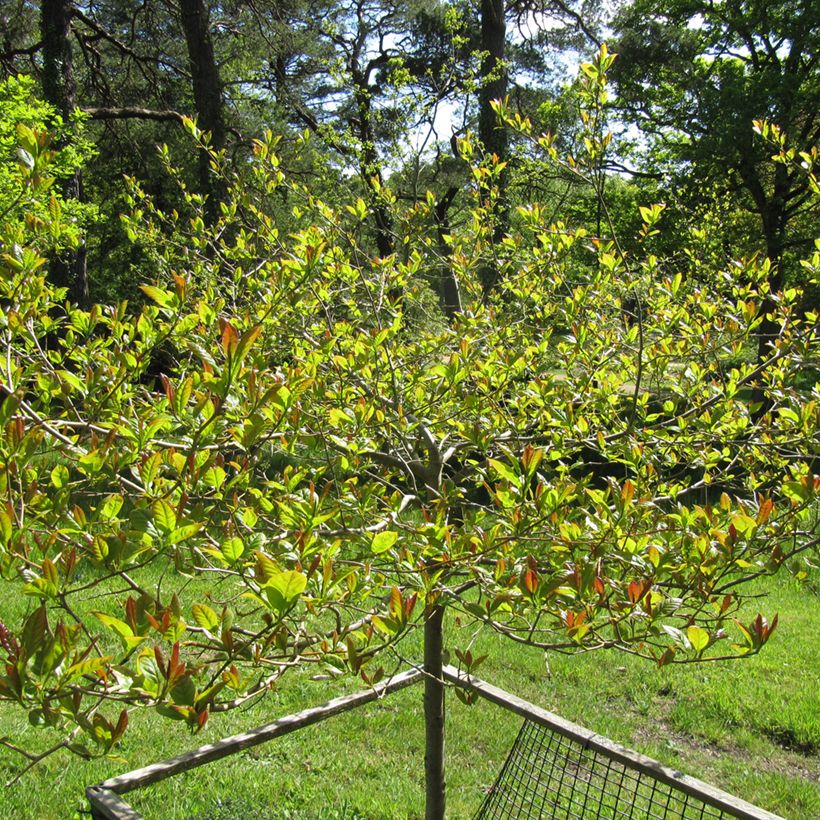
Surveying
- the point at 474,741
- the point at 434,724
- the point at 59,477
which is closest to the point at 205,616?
the point at 59,477

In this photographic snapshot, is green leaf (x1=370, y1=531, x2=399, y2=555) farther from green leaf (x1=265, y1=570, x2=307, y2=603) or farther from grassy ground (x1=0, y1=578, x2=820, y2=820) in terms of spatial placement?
grassy ground (x1=0, y1=578, x2=820, y2=820)

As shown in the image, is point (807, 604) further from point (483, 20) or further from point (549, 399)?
point (483, 20)

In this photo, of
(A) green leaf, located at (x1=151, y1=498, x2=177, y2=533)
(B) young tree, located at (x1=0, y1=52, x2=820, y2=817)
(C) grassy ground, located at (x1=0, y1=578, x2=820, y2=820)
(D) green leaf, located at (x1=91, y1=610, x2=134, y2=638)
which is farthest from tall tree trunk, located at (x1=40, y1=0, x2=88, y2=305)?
(D) green leaf, located at (x1=91, y1=610, x2=134, y2=638)

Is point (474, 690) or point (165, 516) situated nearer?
point (165, 516)

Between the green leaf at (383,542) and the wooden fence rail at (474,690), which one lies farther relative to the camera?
the wooden fence rail at (474,690)

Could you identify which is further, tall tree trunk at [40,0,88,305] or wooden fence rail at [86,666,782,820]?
tall tree trunk at [40,0,88,305]

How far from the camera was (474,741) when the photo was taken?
3.81 metres

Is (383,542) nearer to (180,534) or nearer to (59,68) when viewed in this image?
(180,534)

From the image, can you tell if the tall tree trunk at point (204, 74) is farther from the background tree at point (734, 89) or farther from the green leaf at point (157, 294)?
the green leaf at point (157, 294)

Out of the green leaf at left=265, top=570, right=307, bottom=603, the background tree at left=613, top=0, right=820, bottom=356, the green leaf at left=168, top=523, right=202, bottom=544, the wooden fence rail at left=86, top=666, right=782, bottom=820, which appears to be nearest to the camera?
the green leaf at left=265, top=570, right=307, bottom=603

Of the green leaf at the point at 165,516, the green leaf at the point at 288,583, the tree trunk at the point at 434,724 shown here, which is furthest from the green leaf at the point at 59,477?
the tree trunk at the point at 434,724

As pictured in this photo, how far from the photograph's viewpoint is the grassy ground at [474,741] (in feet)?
10.4

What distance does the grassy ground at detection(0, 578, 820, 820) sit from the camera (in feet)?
10.4

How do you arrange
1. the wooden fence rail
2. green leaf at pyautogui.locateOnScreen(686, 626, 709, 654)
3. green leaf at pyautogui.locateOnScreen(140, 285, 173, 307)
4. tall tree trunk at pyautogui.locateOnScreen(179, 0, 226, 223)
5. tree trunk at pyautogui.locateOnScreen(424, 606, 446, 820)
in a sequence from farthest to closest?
tall tree trunk at pyautogui.locateOnScreen(179, 0, 226, 223) < tree trunk at pyautogui.locateOnScreen(424, 606, 446, 820) < the wooden fence rail < green leaf at pyautogui.locateOnScreen(140, 285, 173, 307) < green leaf at pyautogui.locateOnScreen(686, 626, 709, 654)
